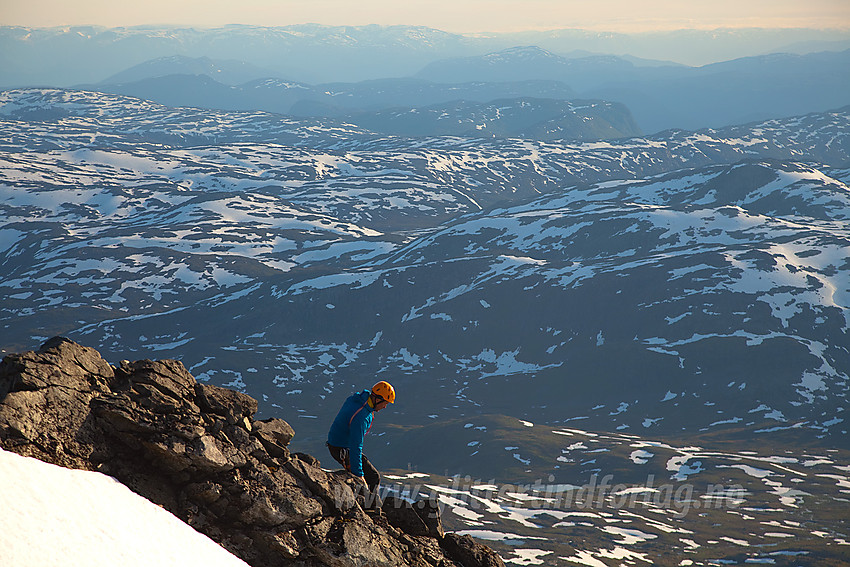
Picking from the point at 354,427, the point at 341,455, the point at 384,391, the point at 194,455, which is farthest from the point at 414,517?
the point at 194,455

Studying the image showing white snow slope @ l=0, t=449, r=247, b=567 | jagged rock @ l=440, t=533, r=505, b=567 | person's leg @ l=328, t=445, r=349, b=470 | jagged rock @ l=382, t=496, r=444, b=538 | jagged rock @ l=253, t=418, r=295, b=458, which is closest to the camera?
white snow slope @ l=0, t=449, r=247, b=567

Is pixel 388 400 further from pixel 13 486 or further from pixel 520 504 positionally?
pixel 520 504

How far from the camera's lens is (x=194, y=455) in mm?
22781

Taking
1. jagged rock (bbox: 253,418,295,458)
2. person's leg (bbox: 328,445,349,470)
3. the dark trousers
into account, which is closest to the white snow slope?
jagged rock (bbox: 253,418,295,458)

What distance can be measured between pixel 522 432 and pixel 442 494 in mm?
65037

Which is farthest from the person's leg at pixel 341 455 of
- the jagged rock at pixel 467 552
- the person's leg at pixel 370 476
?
the jagged rock at pixel 467 552

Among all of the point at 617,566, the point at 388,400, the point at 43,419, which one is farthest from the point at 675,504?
the point at 43,419

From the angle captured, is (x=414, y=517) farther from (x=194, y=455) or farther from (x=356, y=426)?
(x=194, y=455)

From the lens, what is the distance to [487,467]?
6983 inches

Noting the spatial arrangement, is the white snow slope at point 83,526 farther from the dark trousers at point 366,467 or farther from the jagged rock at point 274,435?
the dark trousers at point 366,467

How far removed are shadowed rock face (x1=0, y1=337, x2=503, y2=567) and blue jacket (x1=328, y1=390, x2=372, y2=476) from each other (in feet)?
2.64

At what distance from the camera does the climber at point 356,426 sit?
26.2m

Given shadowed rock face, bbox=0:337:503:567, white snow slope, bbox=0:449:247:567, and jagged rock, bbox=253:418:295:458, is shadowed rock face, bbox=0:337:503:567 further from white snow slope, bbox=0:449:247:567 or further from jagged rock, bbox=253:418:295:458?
white snow slope, bbox=0:449:247:567

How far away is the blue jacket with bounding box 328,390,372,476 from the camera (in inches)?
1029
